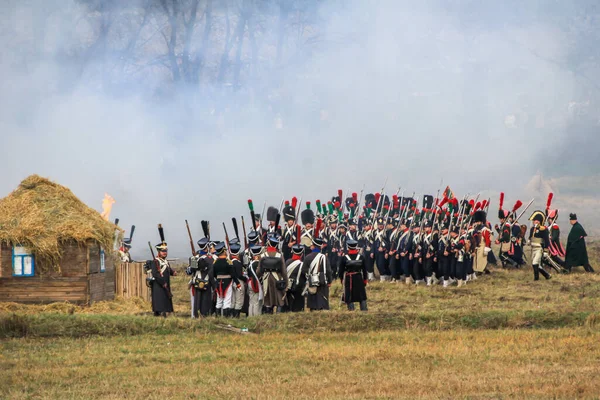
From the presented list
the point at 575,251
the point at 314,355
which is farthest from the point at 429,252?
the point at 314,355

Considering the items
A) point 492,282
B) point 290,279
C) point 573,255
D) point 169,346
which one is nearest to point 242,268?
point 290,279

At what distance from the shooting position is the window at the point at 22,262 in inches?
943

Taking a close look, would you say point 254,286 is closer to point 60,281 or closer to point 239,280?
point 239,280

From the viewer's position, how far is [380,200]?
34.9 m

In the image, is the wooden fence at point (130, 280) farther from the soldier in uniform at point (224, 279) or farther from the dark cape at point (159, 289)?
the soldier in uniform at point (224, 279)

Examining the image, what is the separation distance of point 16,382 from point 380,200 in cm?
2283

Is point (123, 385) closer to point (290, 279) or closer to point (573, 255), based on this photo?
point (290, 279)

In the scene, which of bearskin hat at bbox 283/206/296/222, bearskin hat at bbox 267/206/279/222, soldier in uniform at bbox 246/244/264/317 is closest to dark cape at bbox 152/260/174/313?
soldier in uniform at bbox 246/244/264/317

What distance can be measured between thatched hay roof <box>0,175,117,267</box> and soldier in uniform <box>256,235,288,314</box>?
5.31 m

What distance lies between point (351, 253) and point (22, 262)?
8.48m

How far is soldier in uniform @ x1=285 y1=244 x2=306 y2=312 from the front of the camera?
71.1 ft

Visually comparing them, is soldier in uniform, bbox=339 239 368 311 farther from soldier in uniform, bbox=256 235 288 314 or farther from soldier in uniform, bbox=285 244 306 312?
soldier in uniform, bbox=256 235 288 314

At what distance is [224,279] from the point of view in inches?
843

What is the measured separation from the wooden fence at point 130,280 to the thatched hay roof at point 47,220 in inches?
75.8
